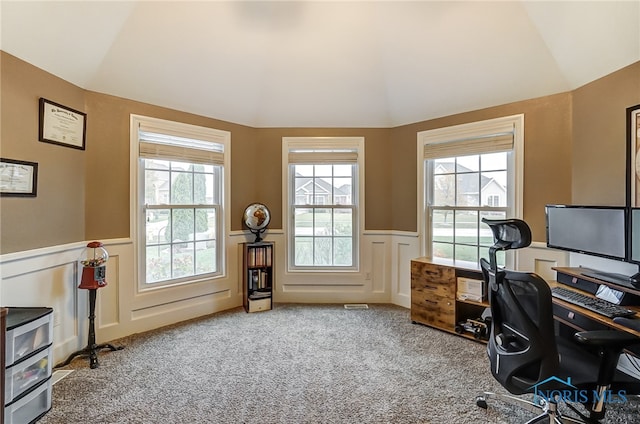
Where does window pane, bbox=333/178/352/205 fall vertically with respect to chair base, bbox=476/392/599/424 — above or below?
above

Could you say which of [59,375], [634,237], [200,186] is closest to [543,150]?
[634,237]

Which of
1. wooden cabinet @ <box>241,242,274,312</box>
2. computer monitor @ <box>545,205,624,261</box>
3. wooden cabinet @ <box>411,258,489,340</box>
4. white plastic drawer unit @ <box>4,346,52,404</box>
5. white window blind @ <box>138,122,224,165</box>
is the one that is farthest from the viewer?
wooden cabinet @ <box>241,242,274,312</box>

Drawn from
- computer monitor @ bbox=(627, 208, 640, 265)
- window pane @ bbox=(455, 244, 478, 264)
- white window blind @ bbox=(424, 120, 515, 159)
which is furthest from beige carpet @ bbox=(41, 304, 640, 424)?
white window blind @ bbox=(424, 120, 515, 159)

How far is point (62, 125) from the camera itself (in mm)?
2543

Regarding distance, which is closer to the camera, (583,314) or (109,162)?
(583,314)

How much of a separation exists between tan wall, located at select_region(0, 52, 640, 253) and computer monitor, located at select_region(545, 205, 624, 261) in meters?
0.37

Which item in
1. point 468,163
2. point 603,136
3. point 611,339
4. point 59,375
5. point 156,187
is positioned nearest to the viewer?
point 611,339

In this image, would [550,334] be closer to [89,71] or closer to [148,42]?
[148,42]

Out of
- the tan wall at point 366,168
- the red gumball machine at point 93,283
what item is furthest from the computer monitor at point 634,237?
the red gumball machine at point 93,283

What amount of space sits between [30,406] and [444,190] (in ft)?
13.0

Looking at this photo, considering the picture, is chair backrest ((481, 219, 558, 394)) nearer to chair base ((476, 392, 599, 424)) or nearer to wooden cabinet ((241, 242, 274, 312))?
chair base ((476, 392, 599, 424))

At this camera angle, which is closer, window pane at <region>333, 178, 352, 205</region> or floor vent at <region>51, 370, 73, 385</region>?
floor vent at <region>51, 370, 73, 385</region>

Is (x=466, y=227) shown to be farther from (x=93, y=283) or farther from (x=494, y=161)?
(x=93, y=283)

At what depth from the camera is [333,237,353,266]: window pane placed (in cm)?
411
